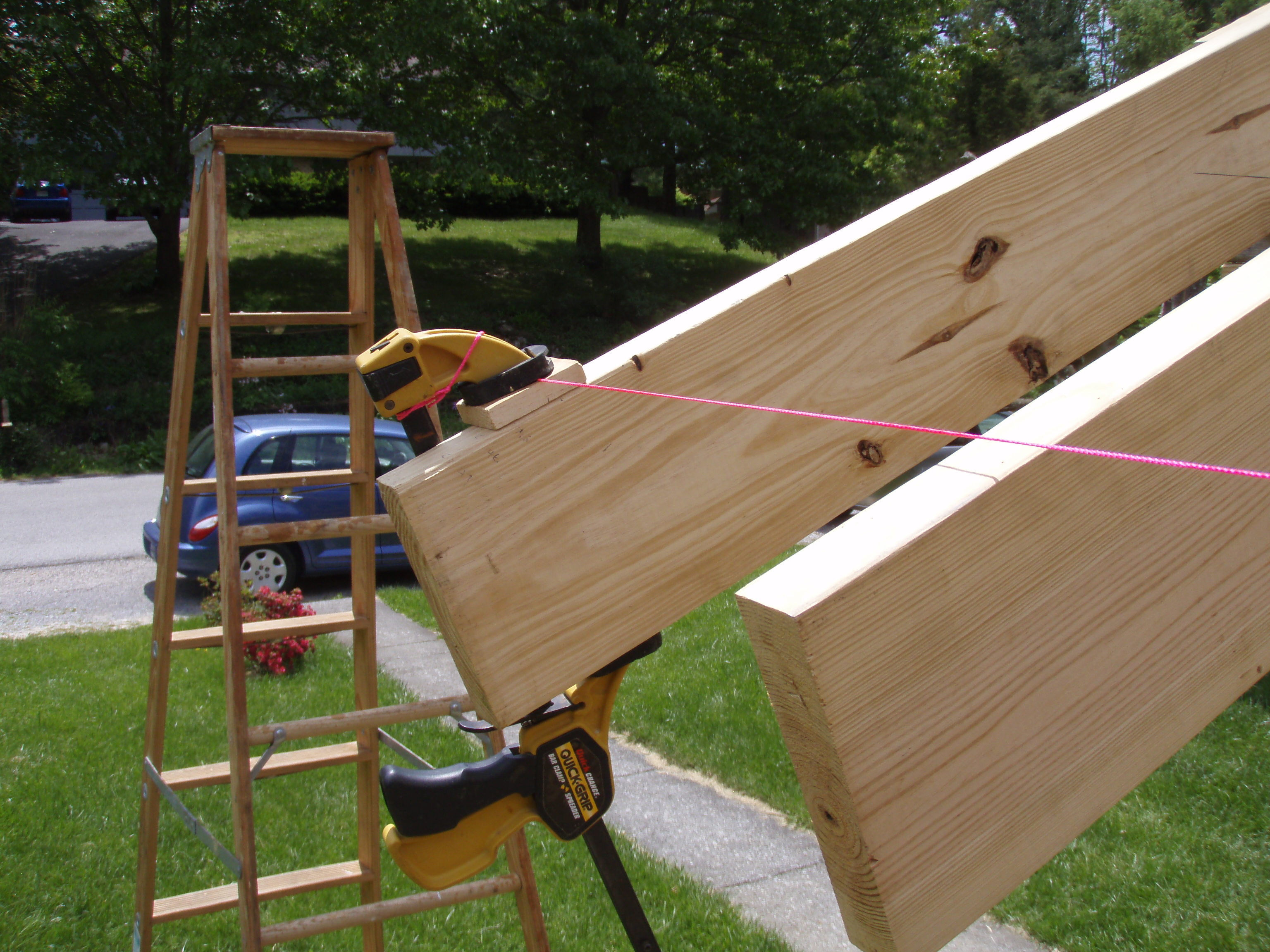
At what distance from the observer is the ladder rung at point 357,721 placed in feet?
7.88

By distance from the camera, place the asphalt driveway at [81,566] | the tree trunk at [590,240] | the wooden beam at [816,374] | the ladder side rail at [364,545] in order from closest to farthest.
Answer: the wooden beam at [816,374], the ladder side rail at [364,545], the asphalt driveway at [81,566], the tree trunk at [590,240]

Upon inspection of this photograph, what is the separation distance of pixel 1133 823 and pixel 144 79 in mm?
20437

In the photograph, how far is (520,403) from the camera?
2.85ft

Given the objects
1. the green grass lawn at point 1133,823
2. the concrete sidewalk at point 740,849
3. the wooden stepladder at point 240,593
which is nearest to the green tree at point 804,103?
the green grass lawn at point 1133,823

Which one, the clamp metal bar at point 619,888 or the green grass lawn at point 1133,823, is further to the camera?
the green grass lawn at point 1133,823

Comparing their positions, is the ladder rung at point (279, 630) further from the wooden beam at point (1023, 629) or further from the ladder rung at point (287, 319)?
the wooden beam at point (1023, 629)

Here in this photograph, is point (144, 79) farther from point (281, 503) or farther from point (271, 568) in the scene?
point (271, 568)

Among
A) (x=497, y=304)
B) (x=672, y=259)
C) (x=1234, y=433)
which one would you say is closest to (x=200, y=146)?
(x=1234, y=433)

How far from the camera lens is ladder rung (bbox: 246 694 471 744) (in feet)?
7.88

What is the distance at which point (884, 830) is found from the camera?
2.25 ft

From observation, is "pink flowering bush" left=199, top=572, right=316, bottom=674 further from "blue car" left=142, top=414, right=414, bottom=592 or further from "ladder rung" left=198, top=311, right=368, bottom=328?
"ladder rung" left=198, top=311, right=368, bottom=328

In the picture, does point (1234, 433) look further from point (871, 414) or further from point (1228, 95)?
point (1228, 95)

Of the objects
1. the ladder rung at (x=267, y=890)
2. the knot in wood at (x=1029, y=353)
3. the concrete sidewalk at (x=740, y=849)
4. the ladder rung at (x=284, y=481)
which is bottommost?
the concrete sidewalk at (x=740, y=849)

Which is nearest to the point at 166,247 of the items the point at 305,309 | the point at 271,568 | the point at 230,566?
the point at 305,309
